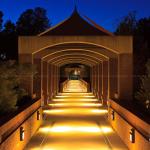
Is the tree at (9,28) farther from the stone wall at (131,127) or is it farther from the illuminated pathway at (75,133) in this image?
the stone wall at (131,127)

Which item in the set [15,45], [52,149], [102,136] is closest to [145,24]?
[15,45]

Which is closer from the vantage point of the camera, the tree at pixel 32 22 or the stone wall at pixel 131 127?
the stone wall at pixel 131 127

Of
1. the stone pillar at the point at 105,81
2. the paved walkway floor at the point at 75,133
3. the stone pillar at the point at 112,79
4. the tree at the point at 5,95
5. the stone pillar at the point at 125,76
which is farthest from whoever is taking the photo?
the stone pillar at the point at 105,81

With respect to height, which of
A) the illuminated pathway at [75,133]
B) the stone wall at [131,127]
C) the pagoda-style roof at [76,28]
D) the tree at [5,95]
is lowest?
the illuminated pathway at [75,133]

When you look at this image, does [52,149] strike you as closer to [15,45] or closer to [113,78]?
[113,78]

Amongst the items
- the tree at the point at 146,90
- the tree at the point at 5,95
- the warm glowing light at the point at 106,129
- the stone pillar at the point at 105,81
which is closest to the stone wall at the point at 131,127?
the warm glowing light at the point at 106,129

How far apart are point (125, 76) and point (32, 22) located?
4571cm

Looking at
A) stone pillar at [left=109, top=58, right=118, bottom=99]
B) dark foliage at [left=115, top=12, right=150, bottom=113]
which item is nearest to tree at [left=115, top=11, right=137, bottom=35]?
dark foliage at [left=115, top=12, right=150, bottom=113]

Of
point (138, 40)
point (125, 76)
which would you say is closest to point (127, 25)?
point (138, 40)

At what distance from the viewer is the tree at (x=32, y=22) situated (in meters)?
60.9

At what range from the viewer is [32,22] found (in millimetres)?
66875

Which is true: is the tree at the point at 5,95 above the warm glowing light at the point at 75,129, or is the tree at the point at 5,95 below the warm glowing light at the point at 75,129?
above

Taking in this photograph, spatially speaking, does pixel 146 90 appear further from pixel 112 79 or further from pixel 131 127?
pixel 112 79

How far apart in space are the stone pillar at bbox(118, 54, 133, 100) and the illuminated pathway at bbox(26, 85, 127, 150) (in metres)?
1.82
